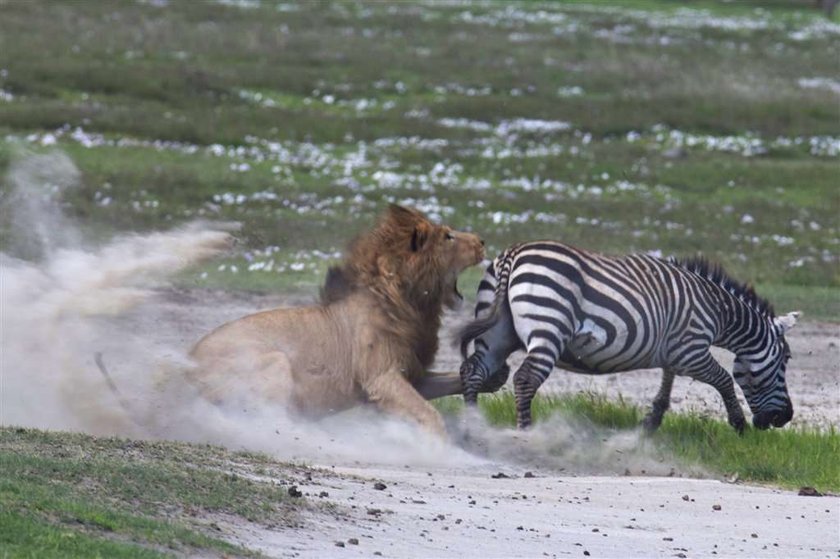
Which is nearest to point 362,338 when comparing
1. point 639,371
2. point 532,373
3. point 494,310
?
point 494,310

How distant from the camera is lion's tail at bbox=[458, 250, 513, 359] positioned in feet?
36.0

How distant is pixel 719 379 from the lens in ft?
37.2

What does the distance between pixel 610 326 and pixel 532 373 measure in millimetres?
715

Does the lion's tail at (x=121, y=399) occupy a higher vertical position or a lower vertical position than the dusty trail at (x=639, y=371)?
higher

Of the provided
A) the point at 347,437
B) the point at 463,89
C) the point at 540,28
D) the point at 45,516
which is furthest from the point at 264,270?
the point at 540,28

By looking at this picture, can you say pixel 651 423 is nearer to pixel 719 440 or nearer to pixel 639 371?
pixel 719 440

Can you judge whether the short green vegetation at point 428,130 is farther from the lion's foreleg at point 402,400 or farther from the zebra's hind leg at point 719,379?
the lion's foreleg at point 402,400

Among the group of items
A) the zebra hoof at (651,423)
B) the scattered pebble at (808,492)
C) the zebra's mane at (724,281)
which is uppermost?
the zebra's mane at (724,281)

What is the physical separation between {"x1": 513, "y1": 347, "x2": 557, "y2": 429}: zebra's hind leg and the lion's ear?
39.6 inches

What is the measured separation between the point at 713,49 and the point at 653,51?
2863 millimetres

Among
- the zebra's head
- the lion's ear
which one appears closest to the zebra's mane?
the zebra's head

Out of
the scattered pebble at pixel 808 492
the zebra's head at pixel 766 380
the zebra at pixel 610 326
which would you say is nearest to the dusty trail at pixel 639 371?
the zebra's head at pixel 766 380

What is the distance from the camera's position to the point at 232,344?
1064 cm

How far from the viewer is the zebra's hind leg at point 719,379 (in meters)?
11.3
